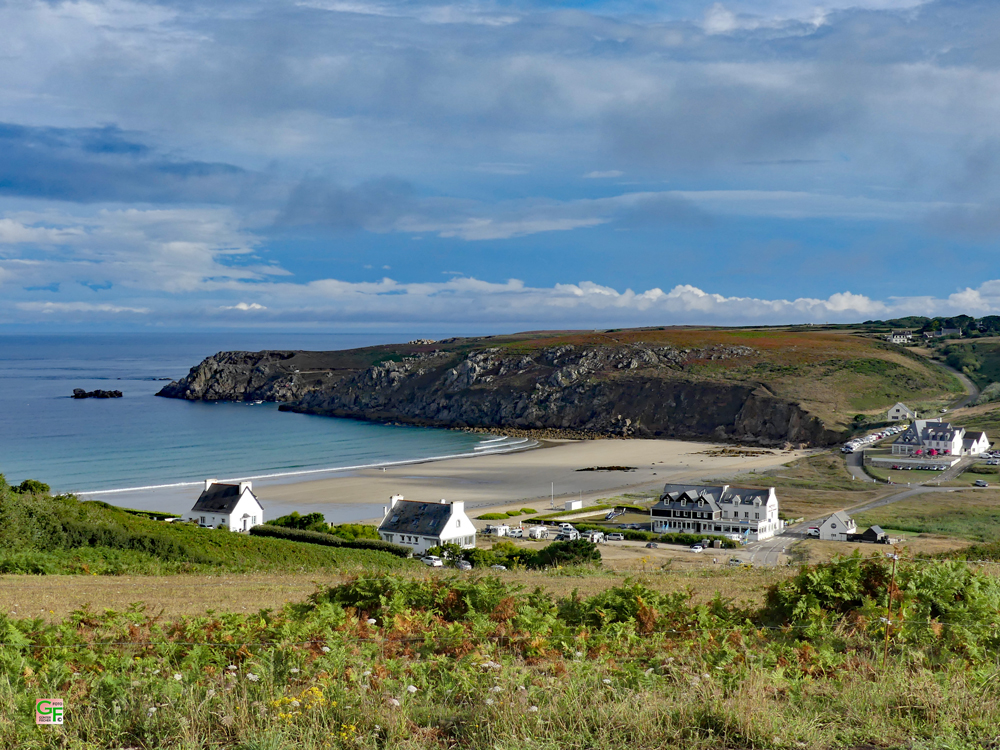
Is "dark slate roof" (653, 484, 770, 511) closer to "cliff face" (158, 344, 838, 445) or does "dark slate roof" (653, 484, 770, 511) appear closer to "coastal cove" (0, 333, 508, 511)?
"coastal cove" (0, 333, 508, 511)

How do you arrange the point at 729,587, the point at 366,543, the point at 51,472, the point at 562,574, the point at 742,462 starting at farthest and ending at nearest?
1. the point at 742,462
2. the point at 51,472
3. the point at 366,543
4. the point at 562,574
5. the point at 729,587

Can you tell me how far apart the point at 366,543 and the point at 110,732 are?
2729 centimetres

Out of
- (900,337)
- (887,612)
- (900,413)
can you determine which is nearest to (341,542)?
(887,612)

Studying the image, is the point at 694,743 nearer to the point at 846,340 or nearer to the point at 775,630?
the point at 775,630

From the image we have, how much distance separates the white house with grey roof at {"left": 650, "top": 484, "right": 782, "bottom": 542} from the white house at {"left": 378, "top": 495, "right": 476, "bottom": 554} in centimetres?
1408

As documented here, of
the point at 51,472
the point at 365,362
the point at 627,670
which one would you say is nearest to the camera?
the point at 627,670

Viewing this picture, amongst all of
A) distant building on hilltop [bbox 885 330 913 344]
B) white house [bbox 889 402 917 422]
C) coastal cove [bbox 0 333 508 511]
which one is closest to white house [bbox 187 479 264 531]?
coastal cove [bbox 0 333 508 511]

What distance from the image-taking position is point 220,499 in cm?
4206

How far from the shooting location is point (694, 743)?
5105 millimetres

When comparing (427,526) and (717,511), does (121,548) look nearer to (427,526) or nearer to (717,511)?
(427,526)

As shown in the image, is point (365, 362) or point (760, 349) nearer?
point (760, 349)

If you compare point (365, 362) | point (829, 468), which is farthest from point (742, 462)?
point (365, 362)

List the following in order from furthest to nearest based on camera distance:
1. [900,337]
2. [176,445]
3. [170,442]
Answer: [900,337] < [170,442] < [176,445]

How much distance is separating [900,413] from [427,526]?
7297 centimetres
